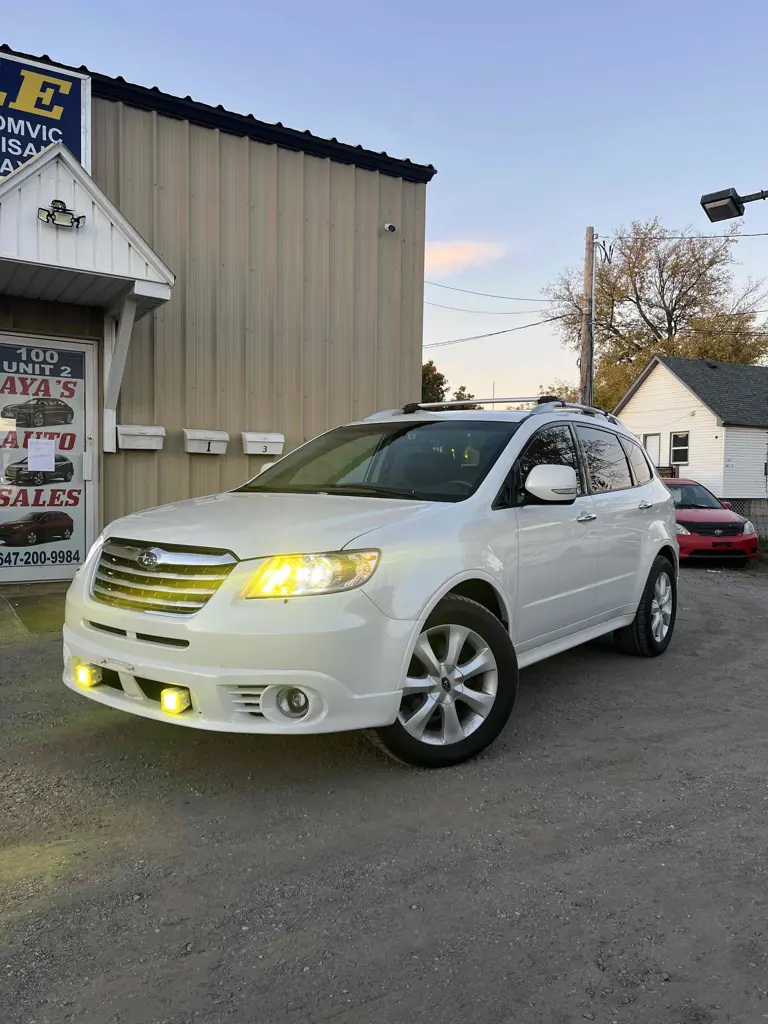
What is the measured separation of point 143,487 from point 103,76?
4.07 meters

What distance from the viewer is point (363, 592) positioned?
3131 millimetres

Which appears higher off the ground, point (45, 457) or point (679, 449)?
point (679, 449)

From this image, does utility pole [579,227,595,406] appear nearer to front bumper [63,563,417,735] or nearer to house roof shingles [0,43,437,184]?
house roof shingles [0,43,437,184]

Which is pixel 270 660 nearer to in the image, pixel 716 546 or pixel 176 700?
pixel 176 700

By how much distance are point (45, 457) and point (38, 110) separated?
3.26 meters

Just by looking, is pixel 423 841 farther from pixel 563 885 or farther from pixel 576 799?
pixel 576 799

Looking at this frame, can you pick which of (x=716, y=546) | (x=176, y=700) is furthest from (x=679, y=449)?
(x=176, y=700)

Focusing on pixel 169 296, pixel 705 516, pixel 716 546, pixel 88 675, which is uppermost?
pixel 169 296

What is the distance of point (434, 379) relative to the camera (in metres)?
47.9

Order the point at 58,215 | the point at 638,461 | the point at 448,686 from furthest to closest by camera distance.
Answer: the point at 58,215
the point at 638,461
the point at 448,686

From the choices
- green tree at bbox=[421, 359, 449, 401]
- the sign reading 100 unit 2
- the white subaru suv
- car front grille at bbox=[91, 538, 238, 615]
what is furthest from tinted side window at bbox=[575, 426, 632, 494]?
green tree at bbox=[421, 359, 449, 401]

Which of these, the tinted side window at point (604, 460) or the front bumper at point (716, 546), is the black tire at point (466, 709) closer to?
the tinted side window at point (604, 460)

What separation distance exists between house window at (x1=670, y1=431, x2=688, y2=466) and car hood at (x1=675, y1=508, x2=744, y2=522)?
718 inches

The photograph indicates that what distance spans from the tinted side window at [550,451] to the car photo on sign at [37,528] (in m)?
5.28
